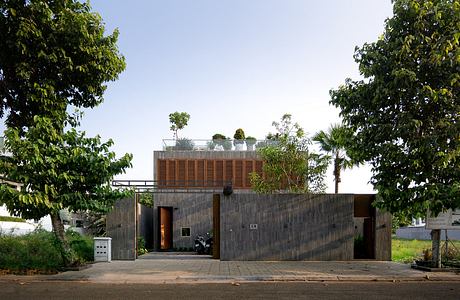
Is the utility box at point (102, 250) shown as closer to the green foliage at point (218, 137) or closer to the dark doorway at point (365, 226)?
the dark doorway at point (365, 226)

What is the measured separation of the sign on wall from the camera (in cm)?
1568

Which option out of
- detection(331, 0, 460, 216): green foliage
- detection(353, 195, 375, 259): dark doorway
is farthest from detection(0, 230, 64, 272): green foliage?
detection(353, 195, 375, 259): dark doorway

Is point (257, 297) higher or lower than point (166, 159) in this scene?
lower

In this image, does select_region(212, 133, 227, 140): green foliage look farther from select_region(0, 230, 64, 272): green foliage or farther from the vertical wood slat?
select_region(0, 230, 64, 272): green foliage

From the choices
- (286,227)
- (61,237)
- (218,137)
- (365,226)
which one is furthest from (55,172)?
(218,137)

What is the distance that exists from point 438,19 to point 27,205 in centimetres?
1437

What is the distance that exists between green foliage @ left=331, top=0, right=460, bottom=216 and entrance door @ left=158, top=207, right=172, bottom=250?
18207mm

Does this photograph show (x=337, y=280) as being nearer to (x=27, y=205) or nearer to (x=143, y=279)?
(x=143, y=279)

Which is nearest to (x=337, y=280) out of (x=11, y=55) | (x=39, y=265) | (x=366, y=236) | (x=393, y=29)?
(x=366, y=236)

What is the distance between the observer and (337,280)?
1336cm

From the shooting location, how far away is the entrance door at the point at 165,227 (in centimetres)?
3077

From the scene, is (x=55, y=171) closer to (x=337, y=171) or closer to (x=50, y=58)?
(x=50, y=58)

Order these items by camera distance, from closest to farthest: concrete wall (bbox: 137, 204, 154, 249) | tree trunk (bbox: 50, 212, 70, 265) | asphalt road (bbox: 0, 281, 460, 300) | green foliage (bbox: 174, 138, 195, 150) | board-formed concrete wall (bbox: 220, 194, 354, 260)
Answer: asphalt road (bbox: 0, 281, 460, 300), tree trunk (bbox: 50, 212, 70, 265), board-formed concrete wall (bbox: 220, 194, 354, 260), concrete wall (bbox: 137, 204, 154, 249), green foliage (bbox: 174, 138, 195, 150)

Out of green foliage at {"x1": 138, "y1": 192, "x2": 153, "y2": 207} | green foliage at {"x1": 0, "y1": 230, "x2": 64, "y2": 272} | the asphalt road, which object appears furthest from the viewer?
green foliage at {"x1": 138, "y1": 192, "x2": 153, "y2": 207}
